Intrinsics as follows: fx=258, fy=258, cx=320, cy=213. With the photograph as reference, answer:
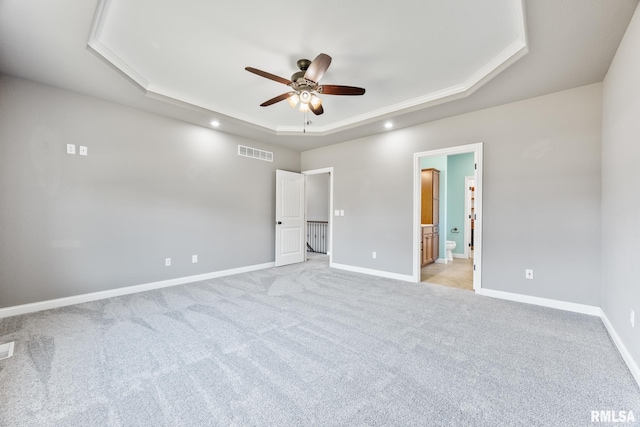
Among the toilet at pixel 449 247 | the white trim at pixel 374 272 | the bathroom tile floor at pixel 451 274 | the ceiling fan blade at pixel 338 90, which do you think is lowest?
the bathroom tile floor at pixel 451 274

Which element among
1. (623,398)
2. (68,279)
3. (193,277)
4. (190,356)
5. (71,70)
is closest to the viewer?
(623,398)

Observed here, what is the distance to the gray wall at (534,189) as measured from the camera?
9.58 feet

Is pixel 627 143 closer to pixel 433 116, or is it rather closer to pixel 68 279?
pixel 433 116

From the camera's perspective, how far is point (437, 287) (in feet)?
12.9

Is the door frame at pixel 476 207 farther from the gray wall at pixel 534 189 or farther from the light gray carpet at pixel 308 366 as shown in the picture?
the light gray carpet at pixel 308 366

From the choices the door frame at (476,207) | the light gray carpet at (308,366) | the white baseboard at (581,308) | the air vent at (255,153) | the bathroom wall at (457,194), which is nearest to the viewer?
the light gray carpet at (308,366)

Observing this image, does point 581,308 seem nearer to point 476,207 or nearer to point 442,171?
point 476,207

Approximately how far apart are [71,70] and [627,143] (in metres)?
5.17

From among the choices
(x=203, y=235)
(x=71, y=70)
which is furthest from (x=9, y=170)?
(x=203, y=235)

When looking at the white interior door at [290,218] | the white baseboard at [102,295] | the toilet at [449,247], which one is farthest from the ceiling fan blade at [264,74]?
the toilet at [449,247]

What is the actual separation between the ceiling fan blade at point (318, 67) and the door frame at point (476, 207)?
2.46 m

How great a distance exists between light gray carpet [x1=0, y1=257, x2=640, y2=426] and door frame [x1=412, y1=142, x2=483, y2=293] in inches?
23.2

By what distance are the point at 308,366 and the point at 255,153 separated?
4146 mm

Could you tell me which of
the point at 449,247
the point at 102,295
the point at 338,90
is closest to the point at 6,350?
the point at 102,295
